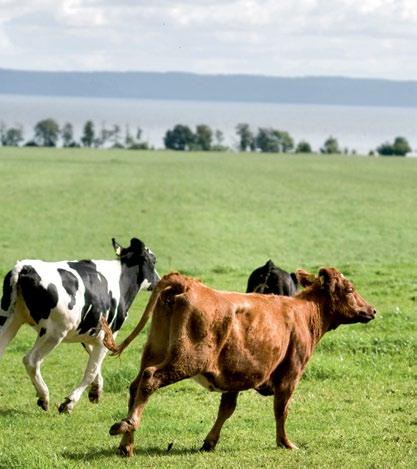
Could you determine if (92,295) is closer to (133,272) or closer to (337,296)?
(133,272)

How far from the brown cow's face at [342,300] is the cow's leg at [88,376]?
10.3 feet

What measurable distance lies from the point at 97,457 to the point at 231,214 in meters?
39.5

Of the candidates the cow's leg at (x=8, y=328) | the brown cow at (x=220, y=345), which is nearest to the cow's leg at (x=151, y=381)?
the brown cow at (x=220, y=345)

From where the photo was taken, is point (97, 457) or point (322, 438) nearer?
point (97, 457)

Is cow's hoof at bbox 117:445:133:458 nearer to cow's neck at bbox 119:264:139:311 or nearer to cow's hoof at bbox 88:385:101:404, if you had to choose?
cow's hoof at bbox 88:385:101:404

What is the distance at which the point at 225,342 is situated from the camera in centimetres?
912

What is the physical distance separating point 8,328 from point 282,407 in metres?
3.50

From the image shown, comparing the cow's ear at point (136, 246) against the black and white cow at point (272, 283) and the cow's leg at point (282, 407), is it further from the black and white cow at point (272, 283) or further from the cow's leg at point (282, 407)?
the cow's leg at point (282, 407)

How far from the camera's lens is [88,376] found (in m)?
12.1

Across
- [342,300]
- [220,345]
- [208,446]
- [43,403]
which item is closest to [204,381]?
[220,345]

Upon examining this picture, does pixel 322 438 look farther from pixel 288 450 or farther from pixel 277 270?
pixel 277 270

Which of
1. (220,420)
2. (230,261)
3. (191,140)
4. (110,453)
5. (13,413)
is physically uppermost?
(191,140)

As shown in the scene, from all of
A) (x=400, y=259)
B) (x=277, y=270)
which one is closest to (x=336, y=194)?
(x=400, y=259)

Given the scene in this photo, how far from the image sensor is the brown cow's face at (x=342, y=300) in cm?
1040
